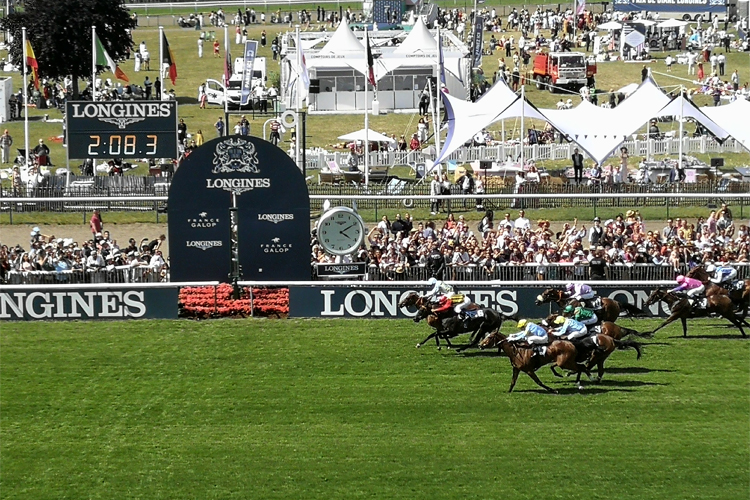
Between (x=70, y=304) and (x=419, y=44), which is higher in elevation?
(x=419, y=44)

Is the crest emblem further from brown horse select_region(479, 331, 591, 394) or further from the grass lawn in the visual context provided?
brown horse select_region(479, 331, 591, 394)

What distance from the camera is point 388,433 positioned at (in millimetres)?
18484

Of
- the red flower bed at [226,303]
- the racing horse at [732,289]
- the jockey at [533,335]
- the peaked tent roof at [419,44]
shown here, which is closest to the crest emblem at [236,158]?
the red flower bed at [226,303]

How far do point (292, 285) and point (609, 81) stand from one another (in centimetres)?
3658

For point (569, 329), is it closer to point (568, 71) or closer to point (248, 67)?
point (248, 67)

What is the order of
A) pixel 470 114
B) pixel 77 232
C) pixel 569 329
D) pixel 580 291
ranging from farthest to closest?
pixel 470 114 → pixel 77 232 → pixel 580 291 → pixel 569 329

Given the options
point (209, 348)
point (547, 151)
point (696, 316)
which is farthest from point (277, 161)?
point (547, 151)

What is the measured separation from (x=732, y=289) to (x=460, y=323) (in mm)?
5273

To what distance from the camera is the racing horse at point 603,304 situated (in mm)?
23094

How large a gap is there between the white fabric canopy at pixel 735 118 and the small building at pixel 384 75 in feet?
48.6

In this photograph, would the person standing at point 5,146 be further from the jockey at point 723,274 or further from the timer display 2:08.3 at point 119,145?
the jockey at point 723,274

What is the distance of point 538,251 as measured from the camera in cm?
2639

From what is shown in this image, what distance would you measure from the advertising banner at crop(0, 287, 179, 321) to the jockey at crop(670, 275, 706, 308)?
382 inches

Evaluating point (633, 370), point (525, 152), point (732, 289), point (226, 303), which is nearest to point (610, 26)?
point (525, 152)
